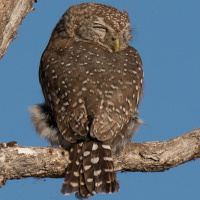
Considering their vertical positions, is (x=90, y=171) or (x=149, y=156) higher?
(x=149, y=156)

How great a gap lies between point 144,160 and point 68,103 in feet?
3.82

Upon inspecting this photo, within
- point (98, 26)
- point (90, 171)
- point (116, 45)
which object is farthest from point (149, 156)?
point (98, 26)

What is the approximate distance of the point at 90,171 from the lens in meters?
5.67

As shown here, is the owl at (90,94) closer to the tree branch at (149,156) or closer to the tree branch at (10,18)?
the tree branch at (149,156)

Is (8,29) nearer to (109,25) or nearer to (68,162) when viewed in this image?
(68,162)

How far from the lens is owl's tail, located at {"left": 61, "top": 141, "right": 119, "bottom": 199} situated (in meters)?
5.58

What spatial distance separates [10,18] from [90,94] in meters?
1.35

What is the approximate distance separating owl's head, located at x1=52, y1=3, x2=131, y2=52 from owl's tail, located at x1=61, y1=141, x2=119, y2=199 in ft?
6.09

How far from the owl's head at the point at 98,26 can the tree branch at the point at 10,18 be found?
185cm

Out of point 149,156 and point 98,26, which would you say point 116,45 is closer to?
point 98,26

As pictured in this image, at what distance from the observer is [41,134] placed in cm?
661

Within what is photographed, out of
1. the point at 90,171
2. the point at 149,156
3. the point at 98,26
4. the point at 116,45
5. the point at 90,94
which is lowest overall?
the point at 90,171

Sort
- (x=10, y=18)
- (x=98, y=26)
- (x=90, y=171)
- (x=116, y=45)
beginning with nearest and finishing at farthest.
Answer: (x=10, y=18) < (x=90, y=171) < (x=116, y=45) < (x=98, y=26)

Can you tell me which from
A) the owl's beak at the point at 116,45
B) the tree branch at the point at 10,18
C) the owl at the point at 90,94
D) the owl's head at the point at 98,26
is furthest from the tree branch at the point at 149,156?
the owl's head at the point at 98,26
